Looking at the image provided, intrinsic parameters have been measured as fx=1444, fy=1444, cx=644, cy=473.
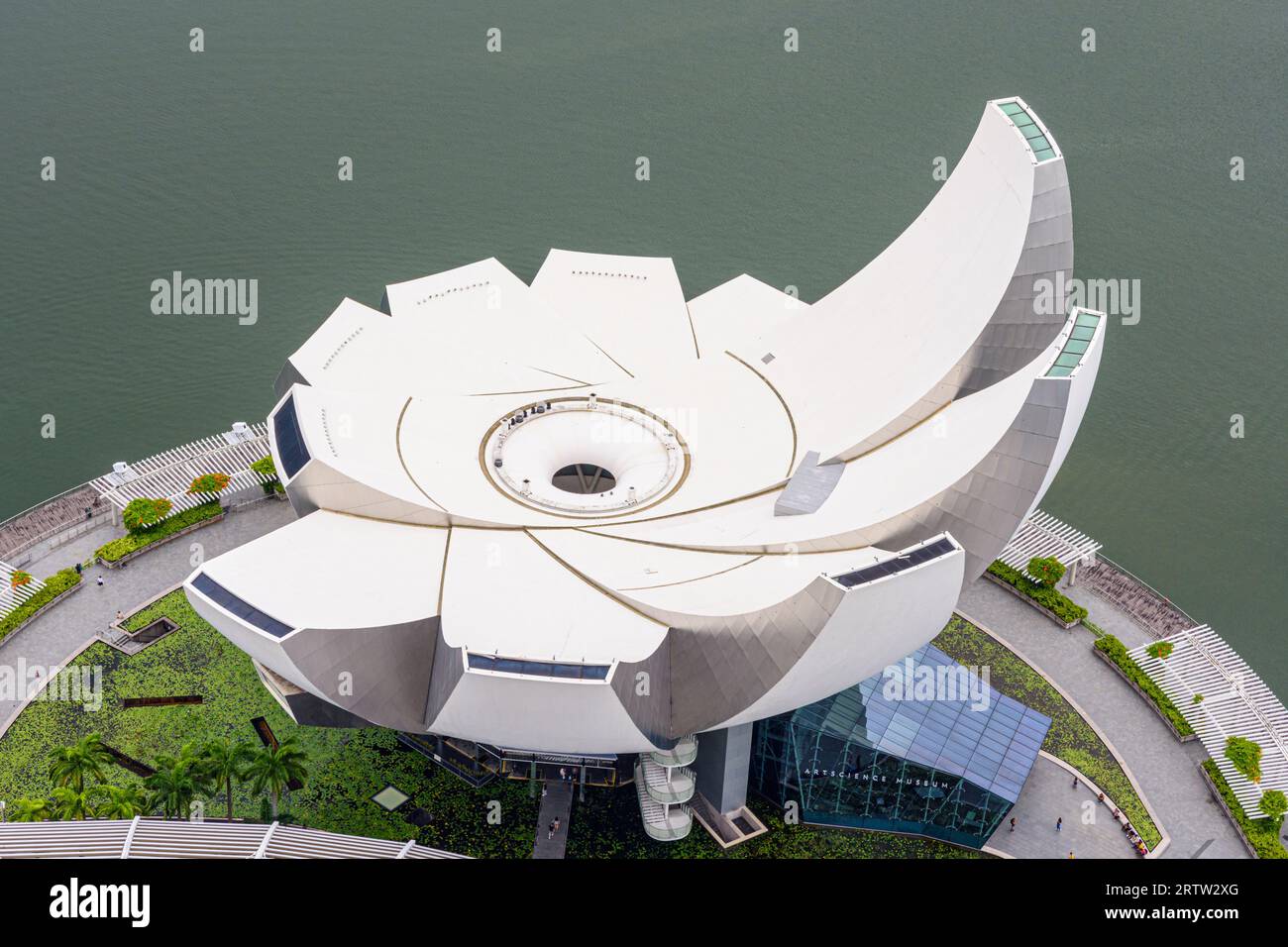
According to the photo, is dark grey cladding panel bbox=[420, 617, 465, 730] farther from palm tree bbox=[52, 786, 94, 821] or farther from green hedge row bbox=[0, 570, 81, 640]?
green hedge row bbox=[0, 570, 81, 640]

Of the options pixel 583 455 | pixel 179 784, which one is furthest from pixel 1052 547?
pixel 179 784

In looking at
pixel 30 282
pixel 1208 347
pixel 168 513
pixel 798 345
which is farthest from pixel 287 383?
pixel 1208 347

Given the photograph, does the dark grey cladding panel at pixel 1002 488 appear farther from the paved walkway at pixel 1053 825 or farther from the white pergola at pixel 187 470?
the white pergola at pixel 187 470

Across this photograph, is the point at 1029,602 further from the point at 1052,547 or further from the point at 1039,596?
the point at 1052,547

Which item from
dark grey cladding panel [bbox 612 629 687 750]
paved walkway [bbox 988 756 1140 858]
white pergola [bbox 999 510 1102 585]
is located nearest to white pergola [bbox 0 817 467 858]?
dark grey cladding panel [bbox 612 629 687 750]

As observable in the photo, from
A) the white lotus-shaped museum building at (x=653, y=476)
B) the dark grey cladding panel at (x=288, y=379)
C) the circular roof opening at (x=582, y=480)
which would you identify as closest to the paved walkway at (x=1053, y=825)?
the white lotus-shaped museum building at (x=653, y=476)
